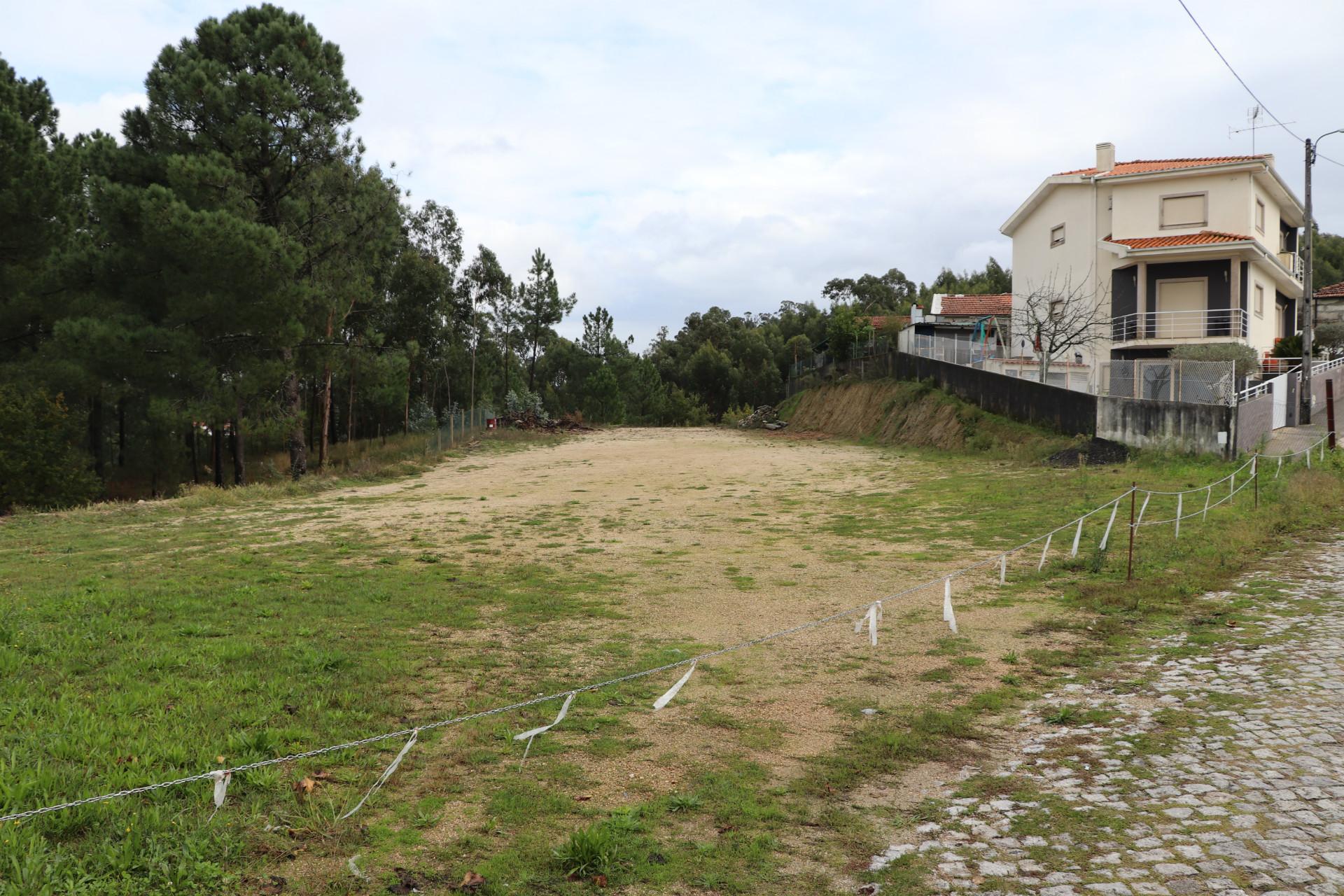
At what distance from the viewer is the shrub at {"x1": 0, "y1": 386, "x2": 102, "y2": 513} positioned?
25234 millimetres

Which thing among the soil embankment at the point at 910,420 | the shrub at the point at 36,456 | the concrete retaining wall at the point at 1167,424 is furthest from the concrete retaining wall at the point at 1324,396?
the shrub at the point at 36,456

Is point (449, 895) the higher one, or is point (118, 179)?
point (118, 179)

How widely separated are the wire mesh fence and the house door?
38.1 feet

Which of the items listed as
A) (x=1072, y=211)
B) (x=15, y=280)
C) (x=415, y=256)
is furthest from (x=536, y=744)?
(x=415, y=256)

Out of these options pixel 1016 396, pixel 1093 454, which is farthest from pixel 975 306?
pixel 1093 454

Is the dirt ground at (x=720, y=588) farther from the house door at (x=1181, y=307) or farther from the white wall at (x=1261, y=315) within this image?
the white wall at (x=1261, y=315)

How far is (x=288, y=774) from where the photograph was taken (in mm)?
5621

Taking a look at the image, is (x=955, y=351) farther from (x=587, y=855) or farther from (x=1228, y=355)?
(x=587, y=855)

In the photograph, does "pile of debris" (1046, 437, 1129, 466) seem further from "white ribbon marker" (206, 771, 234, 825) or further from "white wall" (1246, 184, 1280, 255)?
"white ribbon marker" (206, 771, 234, 825)

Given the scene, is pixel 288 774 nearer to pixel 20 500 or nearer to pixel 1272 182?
pixel 20 500

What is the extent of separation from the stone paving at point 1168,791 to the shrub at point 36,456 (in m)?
27.3

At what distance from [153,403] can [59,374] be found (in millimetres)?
2997

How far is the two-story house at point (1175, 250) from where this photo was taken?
33.9 metres

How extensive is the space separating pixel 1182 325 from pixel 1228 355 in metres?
4.95
